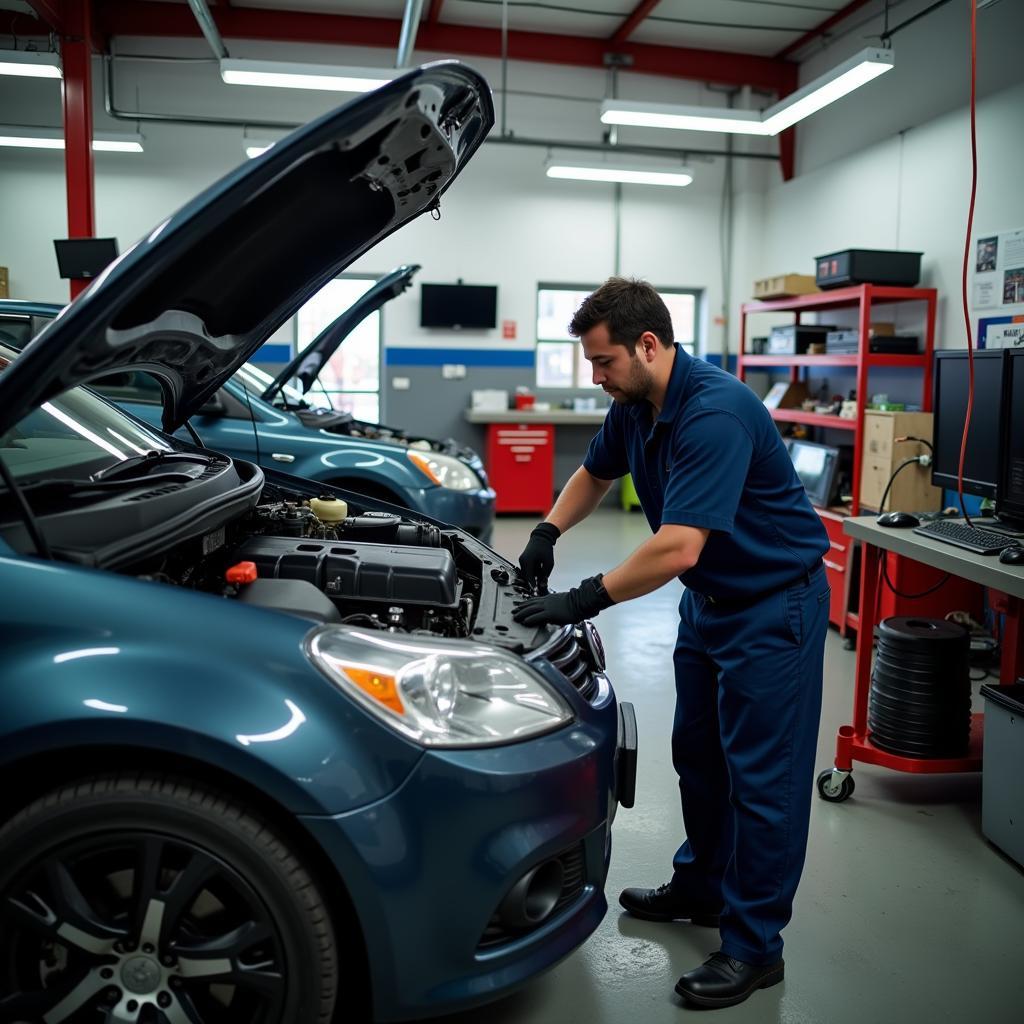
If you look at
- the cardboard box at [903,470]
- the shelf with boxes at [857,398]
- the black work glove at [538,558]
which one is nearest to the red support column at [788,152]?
the shelf with boxes at [857,398]

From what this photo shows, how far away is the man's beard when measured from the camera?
192 centimetres

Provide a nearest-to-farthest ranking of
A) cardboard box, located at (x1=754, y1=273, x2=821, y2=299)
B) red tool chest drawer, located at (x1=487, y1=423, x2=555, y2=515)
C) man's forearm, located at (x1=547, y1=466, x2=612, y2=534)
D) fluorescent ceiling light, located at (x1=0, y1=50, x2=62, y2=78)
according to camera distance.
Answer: man's forearm, located at (x1=547, y1=466, x2=612, y2=534) < fluorescent ceiling light, located at (x1=0, y1=50, x2=62, y2=78) < cardboard box, located at (x1=754, y1=273, x2=821, y2=299) < red tool chest drawer, located at (x1=487, y1=423, x2=555, y2=515)

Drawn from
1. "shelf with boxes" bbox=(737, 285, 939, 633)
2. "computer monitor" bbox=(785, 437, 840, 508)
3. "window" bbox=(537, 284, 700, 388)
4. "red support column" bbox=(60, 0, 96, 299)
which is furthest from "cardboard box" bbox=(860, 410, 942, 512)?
"red support column" bbox=(60, 0, 96, 299)

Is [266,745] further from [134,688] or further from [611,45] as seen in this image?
[611,45]

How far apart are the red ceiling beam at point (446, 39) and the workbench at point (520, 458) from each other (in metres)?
3.31

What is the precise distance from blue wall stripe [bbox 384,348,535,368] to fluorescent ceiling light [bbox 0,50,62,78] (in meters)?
3.64

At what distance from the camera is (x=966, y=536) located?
2832 millimetres

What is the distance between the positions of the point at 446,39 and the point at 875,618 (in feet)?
24.4

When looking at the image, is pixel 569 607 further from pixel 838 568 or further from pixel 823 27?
pixel 823 27

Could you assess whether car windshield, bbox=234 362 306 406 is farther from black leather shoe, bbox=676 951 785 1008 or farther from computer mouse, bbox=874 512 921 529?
black leather shoe, bbox=676 951 785 1008

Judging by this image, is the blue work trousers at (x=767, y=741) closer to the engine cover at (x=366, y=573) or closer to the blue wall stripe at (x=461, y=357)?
the engine cover at (x=366, y=573)

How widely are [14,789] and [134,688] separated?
283 millimetres

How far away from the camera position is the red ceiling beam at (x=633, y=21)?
25.0 feet

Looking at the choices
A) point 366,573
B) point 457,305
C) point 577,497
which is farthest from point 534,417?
point 366,573
